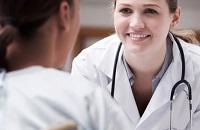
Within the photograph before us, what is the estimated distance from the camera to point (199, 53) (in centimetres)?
155

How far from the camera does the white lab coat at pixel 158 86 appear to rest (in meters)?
1.46

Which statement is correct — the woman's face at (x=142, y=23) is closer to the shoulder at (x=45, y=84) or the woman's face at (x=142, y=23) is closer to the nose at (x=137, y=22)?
the nose at (x=137, y=22)

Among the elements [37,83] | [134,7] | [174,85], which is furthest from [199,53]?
[37,83]

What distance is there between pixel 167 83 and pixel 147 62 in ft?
0.35

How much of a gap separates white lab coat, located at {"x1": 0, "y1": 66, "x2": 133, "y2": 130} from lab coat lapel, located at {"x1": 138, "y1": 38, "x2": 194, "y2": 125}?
702 millimetres

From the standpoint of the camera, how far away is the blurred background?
3848 mm

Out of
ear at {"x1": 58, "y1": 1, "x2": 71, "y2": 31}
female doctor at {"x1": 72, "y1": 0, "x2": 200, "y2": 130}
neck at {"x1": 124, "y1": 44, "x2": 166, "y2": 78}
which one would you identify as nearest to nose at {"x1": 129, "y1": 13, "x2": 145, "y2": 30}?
female doctor at {"x1": 72, "y1": 0, "x2": 200, "y2": 130}

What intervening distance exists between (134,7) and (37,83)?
2.50ft

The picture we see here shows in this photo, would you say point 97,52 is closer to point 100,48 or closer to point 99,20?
point 100,48

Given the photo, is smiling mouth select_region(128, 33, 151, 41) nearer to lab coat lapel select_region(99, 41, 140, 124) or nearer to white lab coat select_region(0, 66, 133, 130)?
lab coat lapel select_region(99, 41, 140, 124)

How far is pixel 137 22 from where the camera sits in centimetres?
145

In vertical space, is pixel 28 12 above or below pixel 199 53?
above

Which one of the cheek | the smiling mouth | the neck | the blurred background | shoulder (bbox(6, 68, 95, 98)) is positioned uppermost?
shoulder (bbox(6, 68, 95, 98))

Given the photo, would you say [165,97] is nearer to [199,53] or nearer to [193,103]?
[193,103]
